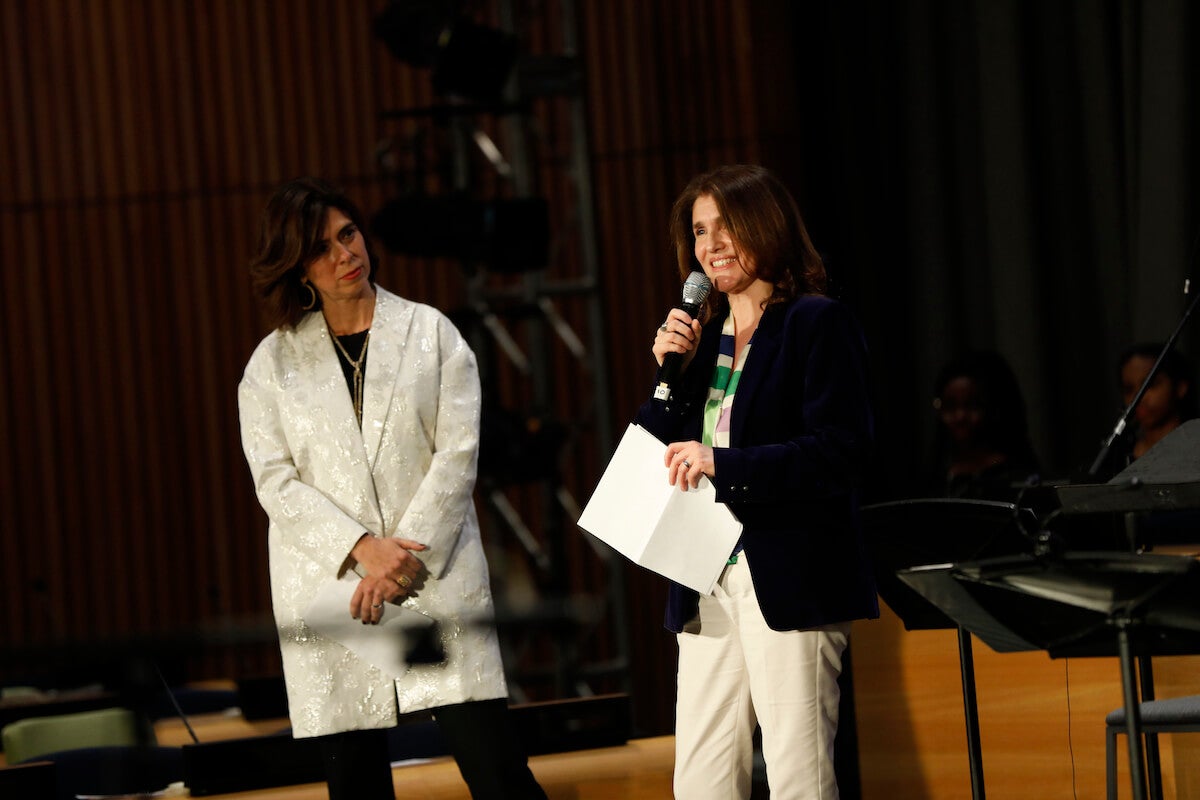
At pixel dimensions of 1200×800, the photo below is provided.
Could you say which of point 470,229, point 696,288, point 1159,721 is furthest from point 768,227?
point 470,229

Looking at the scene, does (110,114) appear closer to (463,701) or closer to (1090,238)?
(1090,238)

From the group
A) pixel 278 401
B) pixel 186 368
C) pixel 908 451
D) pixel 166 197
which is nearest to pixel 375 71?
pixel 166 197

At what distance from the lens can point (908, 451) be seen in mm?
5824

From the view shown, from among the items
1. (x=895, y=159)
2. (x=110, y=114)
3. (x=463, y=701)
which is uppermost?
(x=110, y=114)

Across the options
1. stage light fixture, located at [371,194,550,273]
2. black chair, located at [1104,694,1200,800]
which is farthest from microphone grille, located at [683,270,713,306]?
stage light fixture, located at [371,194,550,273]

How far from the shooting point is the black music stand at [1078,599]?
172cm

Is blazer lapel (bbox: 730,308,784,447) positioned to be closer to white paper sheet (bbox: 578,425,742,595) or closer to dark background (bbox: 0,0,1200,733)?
white paper sheet (bbox: 578,425,742,595)

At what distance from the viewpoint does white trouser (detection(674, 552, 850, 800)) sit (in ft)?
7.22

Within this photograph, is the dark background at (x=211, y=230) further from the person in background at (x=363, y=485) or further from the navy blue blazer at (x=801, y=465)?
the navy blue blazer at (x=801, y=465)

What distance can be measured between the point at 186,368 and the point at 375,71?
167cm

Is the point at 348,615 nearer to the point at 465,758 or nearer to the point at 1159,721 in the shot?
the point at 465,758

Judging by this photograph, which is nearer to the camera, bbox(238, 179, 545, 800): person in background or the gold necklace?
bbox(238, 179, 545, 800): person in background

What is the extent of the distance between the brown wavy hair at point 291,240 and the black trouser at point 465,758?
30.8 inches

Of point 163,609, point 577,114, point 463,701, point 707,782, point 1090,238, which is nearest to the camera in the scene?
point 707,782
